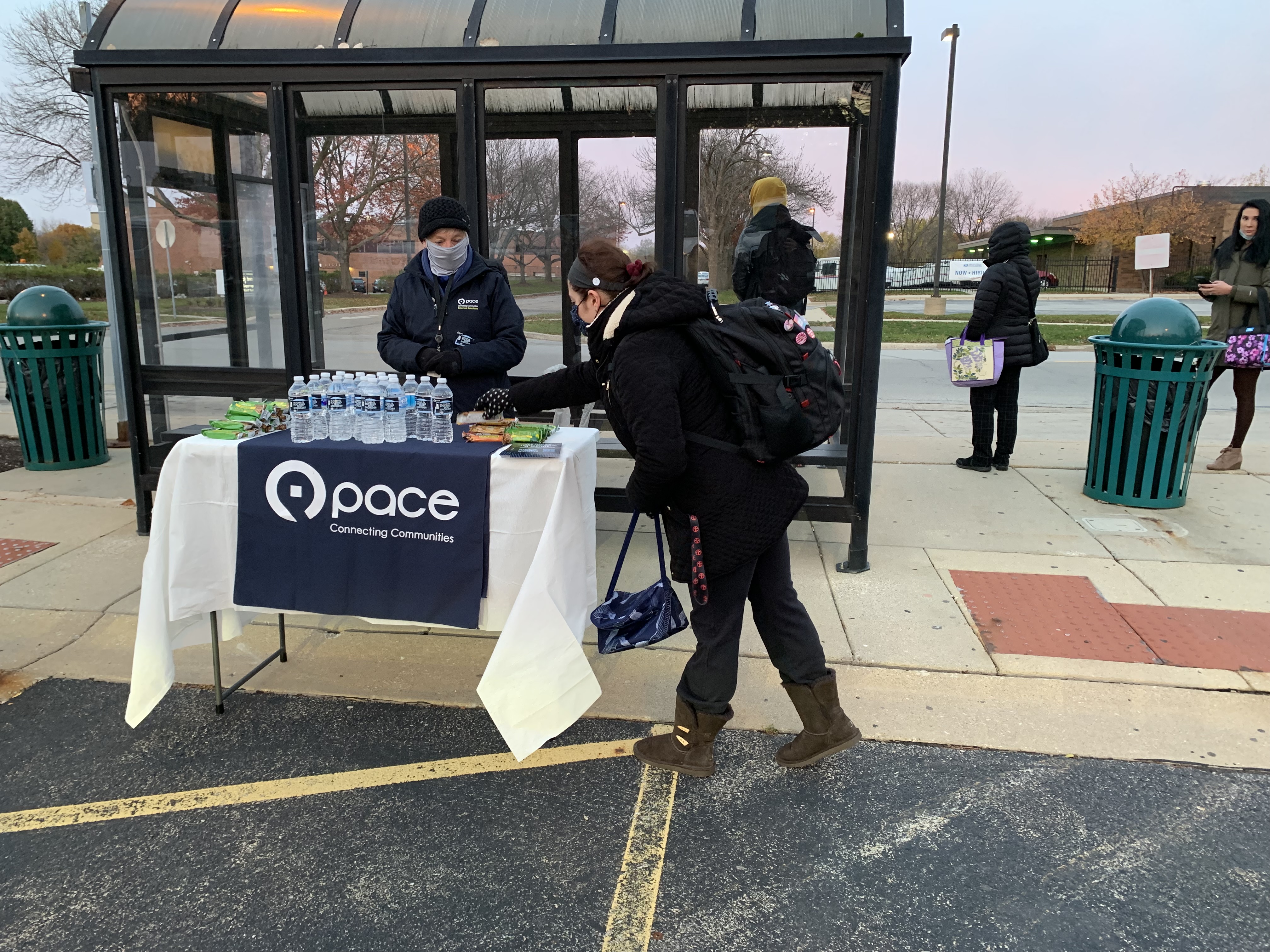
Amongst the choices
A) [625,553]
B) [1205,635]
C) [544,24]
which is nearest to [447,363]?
[625,553]

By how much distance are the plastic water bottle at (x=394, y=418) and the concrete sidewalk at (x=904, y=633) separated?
3.79 feet

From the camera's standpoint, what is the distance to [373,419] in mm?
3311

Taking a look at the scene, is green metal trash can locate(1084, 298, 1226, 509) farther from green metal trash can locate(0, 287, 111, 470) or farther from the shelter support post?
green metal trash can locate(0, 287, 111, 470)

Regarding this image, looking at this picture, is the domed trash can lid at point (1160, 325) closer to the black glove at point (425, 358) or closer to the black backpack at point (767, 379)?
the black backpack at point (767, 379)

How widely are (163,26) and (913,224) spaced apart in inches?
1718

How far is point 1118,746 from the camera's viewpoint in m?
3.29

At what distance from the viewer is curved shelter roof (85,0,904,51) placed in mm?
4602

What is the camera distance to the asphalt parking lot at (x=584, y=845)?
93.8 inches

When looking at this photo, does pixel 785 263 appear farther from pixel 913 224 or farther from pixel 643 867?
pixel 913 224

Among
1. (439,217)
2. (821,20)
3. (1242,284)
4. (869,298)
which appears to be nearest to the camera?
(439,217)

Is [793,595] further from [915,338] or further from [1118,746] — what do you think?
[915,338]

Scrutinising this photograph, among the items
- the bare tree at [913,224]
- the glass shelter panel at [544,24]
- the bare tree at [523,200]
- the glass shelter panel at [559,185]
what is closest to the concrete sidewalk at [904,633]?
the glass shelter panel at [559,185]

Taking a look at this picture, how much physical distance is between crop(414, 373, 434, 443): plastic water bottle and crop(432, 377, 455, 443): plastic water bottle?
0.01 meters

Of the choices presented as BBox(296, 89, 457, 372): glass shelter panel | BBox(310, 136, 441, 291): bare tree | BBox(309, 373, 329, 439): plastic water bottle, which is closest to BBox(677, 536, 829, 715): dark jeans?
BBox(309, 373, 329, 439): plastic water bottle
